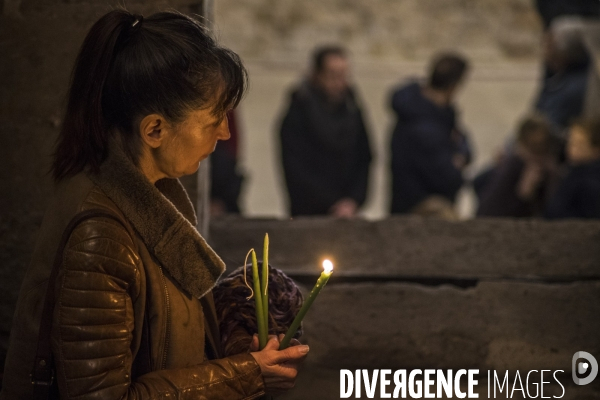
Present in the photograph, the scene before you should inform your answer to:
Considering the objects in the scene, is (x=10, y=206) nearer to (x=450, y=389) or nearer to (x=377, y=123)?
(x=450, y=389)

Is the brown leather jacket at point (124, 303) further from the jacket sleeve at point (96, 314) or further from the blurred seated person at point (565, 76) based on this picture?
the blurred seated person at point (565, 76)

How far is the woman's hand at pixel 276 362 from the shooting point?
1.96 meters

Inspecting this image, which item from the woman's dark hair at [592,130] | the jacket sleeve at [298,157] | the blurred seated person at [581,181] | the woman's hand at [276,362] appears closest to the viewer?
the woman's hand at [276,362]

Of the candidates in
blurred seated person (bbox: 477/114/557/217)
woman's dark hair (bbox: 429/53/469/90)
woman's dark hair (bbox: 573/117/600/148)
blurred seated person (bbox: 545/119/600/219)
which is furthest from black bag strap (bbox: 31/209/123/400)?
woman's dark hair (bbox: 429/53/469/90)

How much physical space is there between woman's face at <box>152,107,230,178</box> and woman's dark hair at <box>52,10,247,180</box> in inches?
1.0

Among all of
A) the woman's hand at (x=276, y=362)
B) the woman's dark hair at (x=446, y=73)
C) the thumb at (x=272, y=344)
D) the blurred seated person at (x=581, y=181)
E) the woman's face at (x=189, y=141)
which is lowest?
the woman's hand at (x=276, y=362)

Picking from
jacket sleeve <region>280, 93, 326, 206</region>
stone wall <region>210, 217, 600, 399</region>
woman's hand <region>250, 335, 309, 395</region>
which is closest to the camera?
woman's hand <region>250, 335, 309, 395</region>

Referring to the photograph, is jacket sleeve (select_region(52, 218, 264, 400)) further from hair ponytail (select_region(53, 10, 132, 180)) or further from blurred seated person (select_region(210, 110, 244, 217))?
Result: blurred seated person (select_region(210, 110, 244, 217))

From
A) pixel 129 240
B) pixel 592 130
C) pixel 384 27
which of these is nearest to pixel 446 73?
pixel 592 130

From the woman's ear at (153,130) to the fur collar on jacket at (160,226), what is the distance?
0.06 m

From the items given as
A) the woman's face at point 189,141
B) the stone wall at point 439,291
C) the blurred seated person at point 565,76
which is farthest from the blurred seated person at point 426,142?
the woman's face at point 189,141

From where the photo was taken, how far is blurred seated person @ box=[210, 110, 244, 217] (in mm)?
5691

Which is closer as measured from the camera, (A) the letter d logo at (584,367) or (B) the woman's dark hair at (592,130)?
(A) the letter d logo at (584,367)

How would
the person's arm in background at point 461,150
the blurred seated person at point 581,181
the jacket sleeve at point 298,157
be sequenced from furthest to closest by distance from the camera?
the person's arm in background at point 461,150, the jacket sleeve at point 298,157, the blurred seated person at point 581,181
